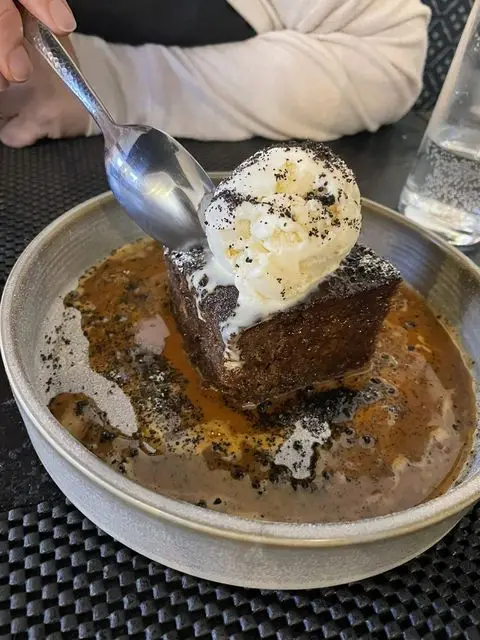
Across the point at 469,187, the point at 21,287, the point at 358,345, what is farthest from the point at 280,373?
the point at 469,187

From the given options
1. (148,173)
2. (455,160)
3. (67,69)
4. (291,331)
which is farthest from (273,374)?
(455,160)

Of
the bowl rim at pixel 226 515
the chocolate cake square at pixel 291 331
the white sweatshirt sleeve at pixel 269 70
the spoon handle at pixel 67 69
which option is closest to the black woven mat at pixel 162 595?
the bowl rim at pixel 226 515

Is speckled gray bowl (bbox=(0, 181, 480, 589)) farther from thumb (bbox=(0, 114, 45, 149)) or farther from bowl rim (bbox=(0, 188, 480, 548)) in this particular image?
thumb (bbox=(0, 114, 45, 149))

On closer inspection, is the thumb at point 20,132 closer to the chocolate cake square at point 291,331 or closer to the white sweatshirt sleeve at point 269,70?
the white sweatshirt sleeve at point 269,70

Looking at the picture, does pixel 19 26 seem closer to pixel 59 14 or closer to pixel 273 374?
pixel 59 14

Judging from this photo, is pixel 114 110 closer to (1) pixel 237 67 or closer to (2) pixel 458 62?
(1) pixel 237 67

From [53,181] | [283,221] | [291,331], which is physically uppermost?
[283,221]

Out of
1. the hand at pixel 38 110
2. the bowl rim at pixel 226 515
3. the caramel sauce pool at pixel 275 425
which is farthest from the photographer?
the hand at pixel 38 110
